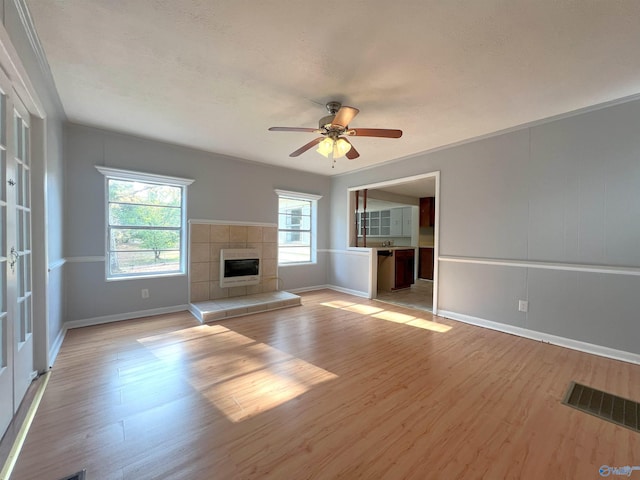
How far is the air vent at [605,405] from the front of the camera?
1.84 m

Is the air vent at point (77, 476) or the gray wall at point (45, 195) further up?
the gray wall at point (45, 195)

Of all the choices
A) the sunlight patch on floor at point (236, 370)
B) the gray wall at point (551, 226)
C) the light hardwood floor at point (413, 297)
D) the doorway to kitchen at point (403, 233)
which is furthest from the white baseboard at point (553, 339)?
the sunlight patch on floor at point (236, 370)

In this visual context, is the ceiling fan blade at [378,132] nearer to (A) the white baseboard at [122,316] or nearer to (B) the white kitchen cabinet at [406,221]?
(A) the white baseboard at [122,316]

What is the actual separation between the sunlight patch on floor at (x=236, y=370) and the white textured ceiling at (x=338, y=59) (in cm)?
261

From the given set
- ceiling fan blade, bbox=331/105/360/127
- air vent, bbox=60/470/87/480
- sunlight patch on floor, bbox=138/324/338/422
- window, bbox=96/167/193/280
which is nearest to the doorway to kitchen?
ceiling fan blade, bbox=331/105/360/127

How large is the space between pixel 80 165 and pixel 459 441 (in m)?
4.90

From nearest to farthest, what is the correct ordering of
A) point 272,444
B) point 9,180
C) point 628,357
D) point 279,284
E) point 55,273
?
point 272,444
point 9,180
point 628,357
point 55,273
point 279,284

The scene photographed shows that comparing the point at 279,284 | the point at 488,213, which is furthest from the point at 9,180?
the point at 488,213

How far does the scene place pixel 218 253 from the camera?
4559 mm

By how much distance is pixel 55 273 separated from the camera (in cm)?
281

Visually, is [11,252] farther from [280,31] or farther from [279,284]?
[279,284]

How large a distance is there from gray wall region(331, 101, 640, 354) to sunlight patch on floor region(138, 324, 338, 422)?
8.65 feet

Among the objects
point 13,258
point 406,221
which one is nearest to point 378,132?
point 13,258

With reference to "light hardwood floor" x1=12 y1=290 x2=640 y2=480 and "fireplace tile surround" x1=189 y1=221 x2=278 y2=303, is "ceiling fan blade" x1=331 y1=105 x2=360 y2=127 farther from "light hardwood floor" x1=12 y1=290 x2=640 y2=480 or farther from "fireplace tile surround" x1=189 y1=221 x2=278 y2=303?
"fireplace tile surround" x1=189 y1=221 x2=278 y2=303
